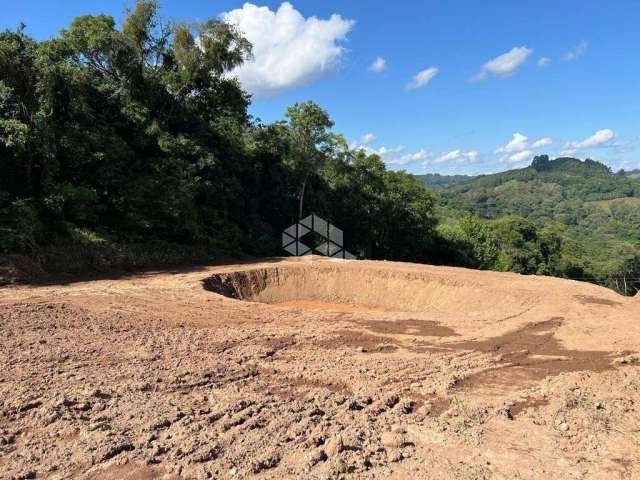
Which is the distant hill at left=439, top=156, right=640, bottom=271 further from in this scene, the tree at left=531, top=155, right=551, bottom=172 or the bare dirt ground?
the bare dirt ground

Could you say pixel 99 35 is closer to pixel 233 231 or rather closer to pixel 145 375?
pixel 233 231

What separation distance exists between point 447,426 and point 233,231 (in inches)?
657

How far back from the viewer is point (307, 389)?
6070mm

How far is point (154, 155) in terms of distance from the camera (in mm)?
19000

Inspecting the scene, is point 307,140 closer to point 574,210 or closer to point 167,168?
point 167,168


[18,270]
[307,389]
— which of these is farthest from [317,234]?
[307,389]

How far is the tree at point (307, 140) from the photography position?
2264cm

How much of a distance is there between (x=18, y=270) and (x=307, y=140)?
49.2 ft

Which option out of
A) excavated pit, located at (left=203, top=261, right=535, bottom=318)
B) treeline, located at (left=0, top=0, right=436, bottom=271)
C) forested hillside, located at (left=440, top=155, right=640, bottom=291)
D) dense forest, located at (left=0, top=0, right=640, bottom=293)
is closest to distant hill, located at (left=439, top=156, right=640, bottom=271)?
forested hillside, located at (left=440, top=155, right=640, bottom=291)

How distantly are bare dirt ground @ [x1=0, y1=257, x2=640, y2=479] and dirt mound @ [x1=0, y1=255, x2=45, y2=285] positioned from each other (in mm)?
1111

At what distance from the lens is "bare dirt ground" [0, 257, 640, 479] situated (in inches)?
163

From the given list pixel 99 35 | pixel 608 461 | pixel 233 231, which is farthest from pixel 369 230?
pixel 608 461

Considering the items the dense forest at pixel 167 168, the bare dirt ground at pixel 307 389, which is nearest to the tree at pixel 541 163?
the dense forest at pixel 167 168

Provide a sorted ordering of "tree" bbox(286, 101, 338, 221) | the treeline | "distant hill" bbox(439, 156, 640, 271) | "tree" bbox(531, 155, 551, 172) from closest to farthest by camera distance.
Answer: the treeline, "tree" bbox(286, 101, 338, 221), "distant hill" bbox(439, 156, 640, 271), "tree" bbox(531, 155, 551, 172)
